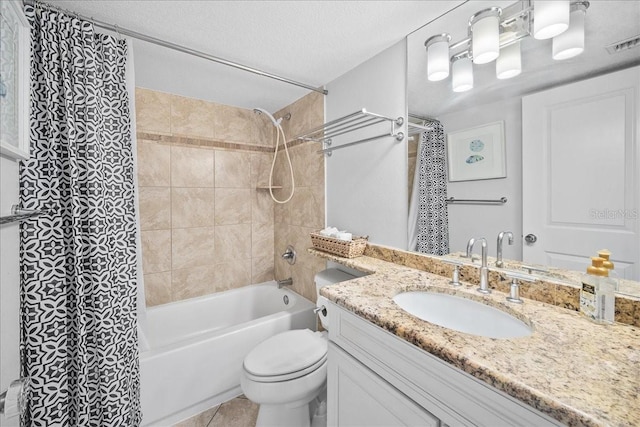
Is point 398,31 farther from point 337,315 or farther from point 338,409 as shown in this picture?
point 338,409

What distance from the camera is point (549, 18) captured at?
86cm

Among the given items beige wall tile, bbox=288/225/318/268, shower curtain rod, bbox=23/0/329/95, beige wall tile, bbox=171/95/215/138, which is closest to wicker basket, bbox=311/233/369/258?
beige wall tile, bbox=288/225/318/268

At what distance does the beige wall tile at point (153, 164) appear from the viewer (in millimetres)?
1986

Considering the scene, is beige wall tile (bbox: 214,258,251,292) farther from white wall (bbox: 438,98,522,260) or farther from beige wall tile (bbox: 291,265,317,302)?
white wall (bbox: 438,98,522,260)

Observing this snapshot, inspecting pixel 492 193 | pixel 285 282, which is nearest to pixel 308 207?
pixel 285 282

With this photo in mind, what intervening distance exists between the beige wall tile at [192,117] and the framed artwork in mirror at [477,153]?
196 centimetres

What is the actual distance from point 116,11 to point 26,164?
80 cm

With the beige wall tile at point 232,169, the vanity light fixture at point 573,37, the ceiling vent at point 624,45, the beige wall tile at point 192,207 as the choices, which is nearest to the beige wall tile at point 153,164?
the beige wall tile at point 192,207

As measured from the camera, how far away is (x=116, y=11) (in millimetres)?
1197

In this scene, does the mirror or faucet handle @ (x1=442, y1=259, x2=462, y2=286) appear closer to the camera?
the mirror

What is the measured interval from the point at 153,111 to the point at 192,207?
0.81m

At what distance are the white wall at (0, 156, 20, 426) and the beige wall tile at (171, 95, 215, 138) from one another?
129cm

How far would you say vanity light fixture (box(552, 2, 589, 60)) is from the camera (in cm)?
83

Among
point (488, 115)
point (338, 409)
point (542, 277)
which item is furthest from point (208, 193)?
point (542, 277)
